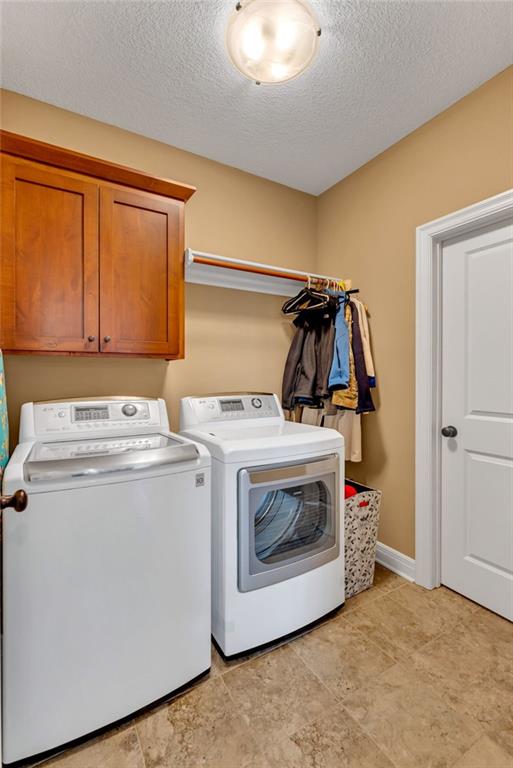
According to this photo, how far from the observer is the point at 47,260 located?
1.63 meters

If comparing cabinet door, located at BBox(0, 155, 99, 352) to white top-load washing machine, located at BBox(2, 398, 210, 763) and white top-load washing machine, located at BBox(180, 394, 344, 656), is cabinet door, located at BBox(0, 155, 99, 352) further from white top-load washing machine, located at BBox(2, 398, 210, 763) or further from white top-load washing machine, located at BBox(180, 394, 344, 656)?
white top-load washing machine, located at BBox(180, 394, 344, 656)

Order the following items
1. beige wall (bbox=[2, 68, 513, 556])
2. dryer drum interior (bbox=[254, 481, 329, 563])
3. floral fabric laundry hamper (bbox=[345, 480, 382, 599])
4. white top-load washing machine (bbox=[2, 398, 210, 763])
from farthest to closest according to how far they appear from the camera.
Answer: floral fabric laundry hamper (bbox=[345, 480, 382, 599]) < beige wall (bbox=[2, 68, 513, 556]) < dryer drum interior (bbox=[254, 481, 329, 563]) < white top-load washing machine (bbox=[2, 398, 210, 763])

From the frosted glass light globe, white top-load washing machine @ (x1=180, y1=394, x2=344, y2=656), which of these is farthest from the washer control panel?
the frosted glass light globe

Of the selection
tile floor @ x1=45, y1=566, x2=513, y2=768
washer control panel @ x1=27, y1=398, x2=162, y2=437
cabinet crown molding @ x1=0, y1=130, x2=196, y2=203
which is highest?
cabinet crown molding @ x1=0, y1=130, x2=196, y2=203

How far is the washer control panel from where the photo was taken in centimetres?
165

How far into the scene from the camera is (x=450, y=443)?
6.88 feet

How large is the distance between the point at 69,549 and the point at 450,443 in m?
1.97

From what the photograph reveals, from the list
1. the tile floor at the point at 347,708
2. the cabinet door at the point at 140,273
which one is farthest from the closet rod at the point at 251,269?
the tile floor at the point at 347,708

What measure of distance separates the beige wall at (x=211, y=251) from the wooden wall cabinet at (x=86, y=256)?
1.31 ft

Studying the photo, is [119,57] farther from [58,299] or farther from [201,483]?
[201,483]

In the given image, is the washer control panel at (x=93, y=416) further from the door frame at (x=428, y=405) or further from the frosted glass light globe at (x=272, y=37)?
the frosted glass light globe at (x=272, y=37)

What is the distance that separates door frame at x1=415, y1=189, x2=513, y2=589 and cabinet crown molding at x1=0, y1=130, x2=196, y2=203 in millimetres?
1387

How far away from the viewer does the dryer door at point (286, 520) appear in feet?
5.10

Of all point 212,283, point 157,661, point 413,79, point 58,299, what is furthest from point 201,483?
point 413,79
